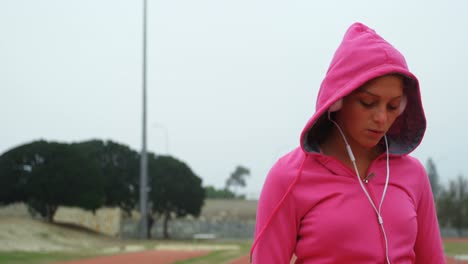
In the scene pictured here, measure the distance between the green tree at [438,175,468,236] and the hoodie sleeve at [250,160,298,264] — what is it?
53036 mm

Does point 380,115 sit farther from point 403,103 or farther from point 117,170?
point 117,170

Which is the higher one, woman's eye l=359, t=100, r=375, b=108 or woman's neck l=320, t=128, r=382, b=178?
woman's eye l=359, t=100, r=375, b=108

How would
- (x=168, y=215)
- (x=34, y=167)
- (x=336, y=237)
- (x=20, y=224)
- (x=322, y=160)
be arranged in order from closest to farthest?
1. (x=336, y=237)
2. (x=322, y=160)
3. (x=20, y=224)
4. (x=34, y=167)
5. (x=168, y=215)

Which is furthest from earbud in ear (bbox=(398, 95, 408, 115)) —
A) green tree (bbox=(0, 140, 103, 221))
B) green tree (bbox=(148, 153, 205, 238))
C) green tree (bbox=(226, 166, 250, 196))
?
green tree (bbox=(226, 166, 250, 196))

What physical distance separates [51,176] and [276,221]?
39120mm

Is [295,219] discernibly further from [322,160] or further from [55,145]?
[55,145]

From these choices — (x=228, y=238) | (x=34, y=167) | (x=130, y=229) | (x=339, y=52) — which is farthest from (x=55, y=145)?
(x=339, y=52)

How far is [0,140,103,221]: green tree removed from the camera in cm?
3938

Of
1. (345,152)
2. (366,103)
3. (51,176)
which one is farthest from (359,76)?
(51,176)

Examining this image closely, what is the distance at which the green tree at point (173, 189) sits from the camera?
48.5m

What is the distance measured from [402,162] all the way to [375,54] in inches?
14.0

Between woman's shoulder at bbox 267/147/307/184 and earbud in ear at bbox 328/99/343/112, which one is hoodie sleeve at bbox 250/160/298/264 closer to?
woman's shoulder at bbox 267/147/307/184

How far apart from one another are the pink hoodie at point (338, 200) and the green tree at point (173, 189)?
46284 millimetres

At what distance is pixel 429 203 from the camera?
2297 millimetres
